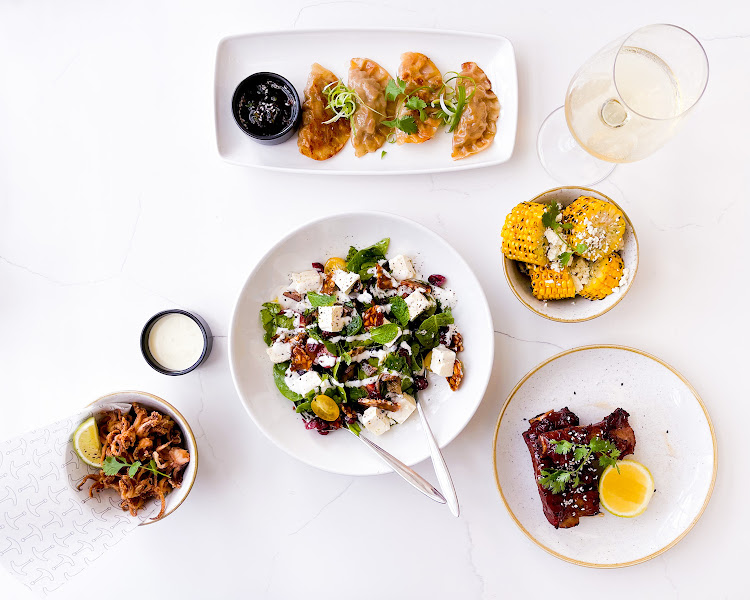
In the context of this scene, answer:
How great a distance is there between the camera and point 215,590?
7.10ft

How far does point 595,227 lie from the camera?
1.79 m

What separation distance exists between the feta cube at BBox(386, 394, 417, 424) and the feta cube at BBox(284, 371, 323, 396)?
26 cm

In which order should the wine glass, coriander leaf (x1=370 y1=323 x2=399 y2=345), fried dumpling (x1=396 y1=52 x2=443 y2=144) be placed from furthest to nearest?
fried dumpling (x1=396 y1=52 x2=443 y2=144)
coriander leaf (x1=370 y1=323 x2=399 y2=345)
the wine glass

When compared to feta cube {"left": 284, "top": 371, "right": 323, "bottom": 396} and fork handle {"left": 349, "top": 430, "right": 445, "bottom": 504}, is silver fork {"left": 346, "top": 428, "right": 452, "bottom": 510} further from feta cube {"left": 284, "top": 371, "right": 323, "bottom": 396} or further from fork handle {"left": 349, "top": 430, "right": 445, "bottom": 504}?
feta cube {"left": 284, "top": 371, "right": 323, "bottom": 396}

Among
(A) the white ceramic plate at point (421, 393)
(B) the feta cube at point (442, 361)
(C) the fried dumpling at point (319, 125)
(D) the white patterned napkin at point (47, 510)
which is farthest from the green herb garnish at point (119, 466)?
(C) the fried dumpling at point (319, 125)

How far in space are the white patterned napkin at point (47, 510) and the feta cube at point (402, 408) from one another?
100 cm

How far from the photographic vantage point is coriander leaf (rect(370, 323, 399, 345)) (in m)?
1.90

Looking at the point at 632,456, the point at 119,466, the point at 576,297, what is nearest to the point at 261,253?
the point at 119,466

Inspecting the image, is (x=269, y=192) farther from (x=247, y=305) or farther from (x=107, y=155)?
(x=107, y=155)

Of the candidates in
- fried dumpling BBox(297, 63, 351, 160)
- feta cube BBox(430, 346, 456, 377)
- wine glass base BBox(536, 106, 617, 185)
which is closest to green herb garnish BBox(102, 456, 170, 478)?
feta cube BBox(430, 346, 456, 377)

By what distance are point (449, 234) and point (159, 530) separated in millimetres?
1502

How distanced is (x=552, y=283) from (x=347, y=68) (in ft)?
3.37

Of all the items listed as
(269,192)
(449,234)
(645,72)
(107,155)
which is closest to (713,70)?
(645,72)

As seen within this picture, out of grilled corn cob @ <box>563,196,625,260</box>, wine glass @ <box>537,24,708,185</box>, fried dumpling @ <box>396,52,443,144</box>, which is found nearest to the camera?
wine glass @ <box>537,24,708,185</box>
